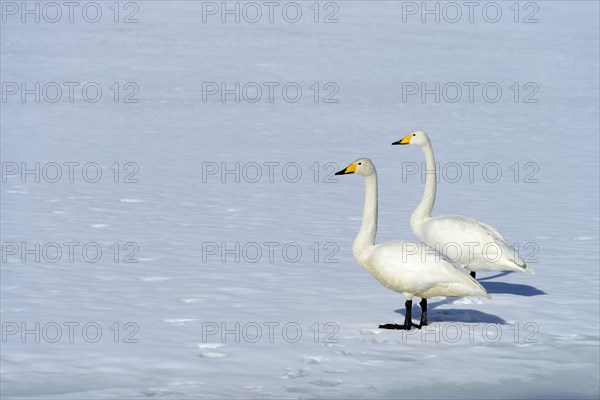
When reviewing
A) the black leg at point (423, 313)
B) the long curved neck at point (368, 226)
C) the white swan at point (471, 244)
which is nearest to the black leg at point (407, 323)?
the black leg at point (423, 313)

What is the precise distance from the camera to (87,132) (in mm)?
20297

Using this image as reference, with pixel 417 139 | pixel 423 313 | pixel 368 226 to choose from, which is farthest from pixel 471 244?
pixel 417 139

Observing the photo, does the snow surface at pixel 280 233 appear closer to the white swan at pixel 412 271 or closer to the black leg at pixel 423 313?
the black leg at pixel 423 313

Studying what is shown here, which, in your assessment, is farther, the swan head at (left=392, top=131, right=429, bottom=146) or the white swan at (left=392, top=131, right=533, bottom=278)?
the swan head at (left=392, top=131, right=429, bottom=146)

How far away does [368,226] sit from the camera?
8.12m

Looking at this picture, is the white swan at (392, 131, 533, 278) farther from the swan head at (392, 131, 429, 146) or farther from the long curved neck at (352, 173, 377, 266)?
the long curved neck at (352, 173, 377, 266)

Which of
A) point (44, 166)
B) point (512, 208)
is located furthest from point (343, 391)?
point (44, 166)

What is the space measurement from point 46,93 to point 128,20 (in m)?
21.7

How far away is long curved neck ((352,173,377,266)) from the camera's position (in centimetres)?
809

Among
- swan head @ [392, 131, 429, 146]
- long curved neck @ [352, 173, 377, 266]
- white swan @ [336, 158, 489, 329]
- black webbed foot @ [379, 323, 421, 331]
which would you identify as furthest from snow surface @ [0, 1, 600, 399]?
swan head @ [392, 131, 429, 146]

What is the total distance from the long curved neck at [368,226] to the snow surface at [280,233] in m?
0.60

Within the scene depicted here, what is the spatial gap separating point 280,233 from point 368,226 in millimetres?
4230

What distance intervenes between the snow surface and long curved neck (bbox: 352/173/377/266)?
60cm

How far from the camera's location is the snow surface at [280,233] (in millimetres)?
7125
